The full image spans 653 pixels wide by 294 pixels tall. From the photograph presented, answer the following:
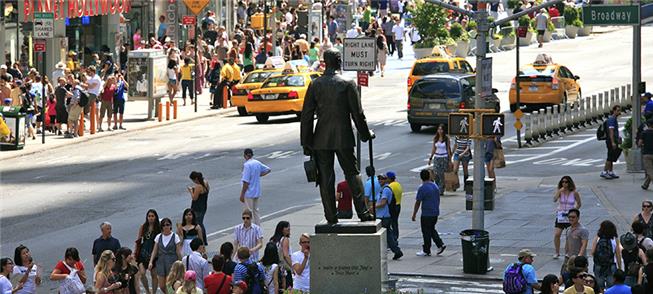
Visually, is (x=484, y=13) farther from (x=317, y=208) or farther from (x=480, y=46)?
(x=317, y=208)

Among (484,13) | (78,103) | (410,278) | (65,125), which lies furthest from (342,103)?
(65,125)

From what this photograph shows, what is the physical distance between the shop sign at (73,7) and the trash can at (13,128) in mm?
9918

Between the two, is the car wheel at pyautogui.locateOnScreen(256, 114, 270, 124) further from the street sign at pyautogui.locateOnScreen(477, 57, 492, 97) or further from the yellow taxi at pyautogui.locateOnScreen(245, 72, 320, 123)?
the street sign at pyautogui.locateOnScreen(477, 57, 492, 97)

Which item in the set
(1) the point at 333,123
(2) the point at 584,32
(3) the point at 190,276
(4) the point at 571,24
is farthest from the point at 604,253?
(2) the point at 584,32

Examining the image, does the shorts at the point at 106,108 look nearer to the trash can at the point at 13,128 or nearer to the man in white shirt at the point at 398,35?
the trash can at the point at 13,128

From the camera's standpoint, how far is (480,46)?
25.3 metres

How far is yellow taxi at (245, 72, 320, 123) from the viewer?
4516 centimetres

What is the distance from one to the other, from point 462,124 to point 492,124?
20.2 inches

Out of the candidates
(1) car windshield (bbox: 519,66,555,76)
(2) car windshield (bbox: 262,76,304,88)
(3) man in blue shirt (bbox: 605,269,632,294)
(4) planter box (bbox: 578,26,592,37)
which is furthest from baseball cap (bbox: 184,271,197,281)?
(4) planter box (bbox: 578,26,592,37)

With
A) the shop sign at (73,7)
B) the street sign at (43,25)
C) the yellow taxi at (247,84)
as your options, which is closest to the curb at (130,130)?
the yellow taxi at (247,84)

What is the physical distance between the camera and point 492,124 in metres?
24.3

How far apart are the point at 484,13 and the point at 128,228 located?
755 cm

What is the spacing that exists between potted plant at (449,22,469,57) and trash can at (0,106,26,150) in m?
27.0

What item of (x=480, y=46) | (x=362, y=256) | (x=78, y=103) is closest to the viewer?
(x=362, y=256)
